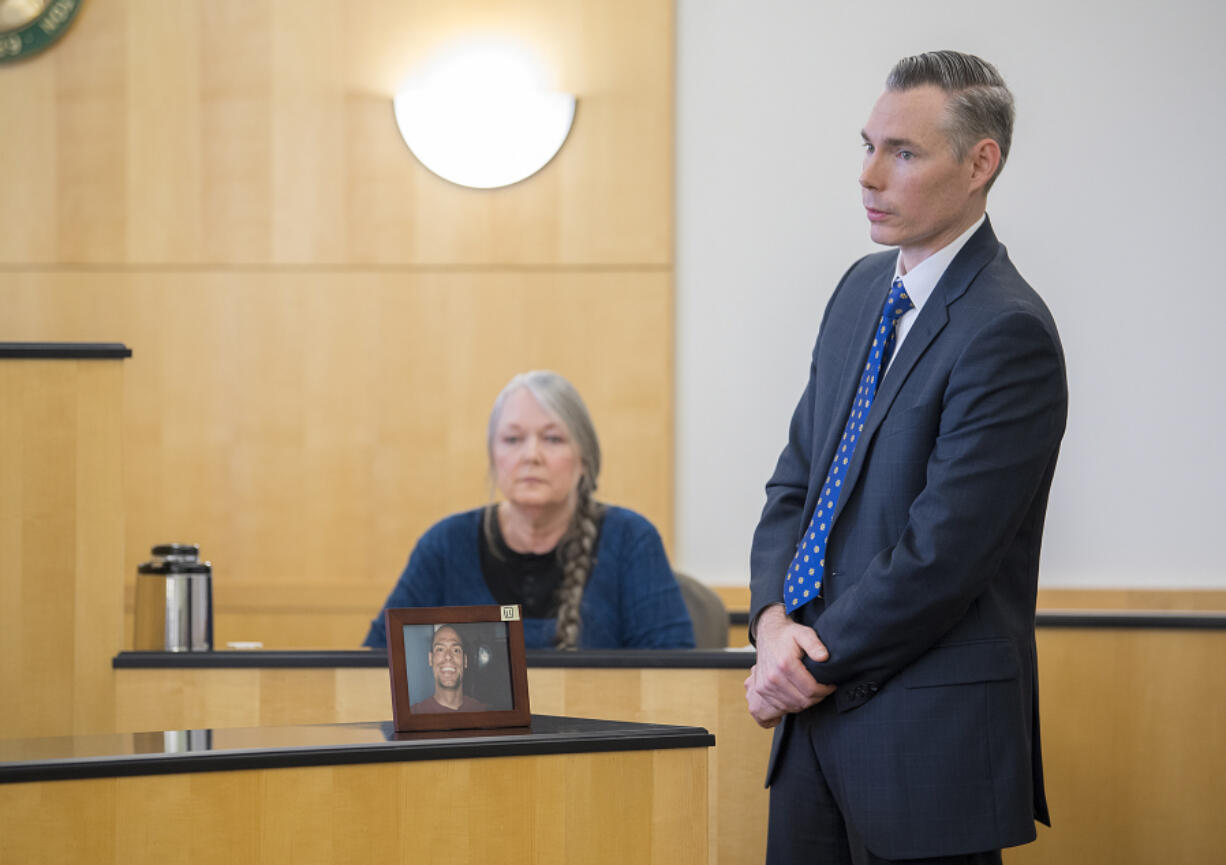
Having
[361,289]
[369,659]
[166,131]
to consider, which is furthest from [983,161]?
[166,131]

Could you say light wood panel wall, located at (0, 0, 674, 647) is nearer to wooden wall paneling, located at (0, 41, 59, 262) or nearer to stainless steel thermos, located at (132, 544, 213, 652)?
wooden wall paneling, located at (0, 41, 59, 262)

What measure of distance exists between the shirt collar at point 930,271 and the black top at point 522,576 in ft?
4.05

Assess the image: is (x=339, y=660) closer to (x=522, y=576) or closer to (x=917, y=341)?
(x=522, y=576)

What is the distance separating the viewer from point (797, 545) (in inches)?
74.5

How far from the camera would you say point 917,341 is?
5.78 feet

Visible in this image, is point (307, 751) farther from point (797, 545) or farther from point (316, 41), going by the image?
point (316, 41)

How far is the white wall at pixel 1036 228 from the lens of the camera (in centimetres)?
402

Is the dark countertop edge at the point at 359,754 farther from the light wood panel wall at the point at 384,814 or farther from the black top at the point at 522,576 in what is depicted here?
the black top at the point at 522,576

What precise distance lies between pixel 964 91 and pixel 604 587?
139 cm

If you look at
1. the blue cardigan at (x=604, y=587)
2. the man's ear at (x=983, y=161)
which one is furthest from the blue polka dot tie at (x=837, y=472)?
the blue cardigan at (x=604, y=587)

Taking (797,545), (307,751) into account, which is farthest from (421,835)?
(797,545)

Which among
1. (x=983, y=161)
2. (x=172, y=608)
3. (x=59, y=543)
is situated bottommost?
(x=172, y=608)

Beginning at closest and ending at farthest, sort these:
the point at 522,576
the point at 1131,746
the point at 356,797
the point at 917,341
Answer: the point at 356,797 → the point at 917,341 → the point at 1131,746 → the point at 522,576

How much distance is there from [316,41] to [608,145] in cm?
91
